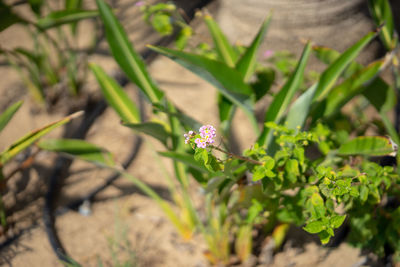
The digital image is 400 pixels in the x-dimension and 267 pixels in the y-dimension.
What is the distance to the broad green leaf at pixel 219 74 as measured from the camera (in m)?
0.78

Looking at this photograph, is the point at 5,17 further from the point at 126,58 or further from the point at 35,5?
the point at 126,58

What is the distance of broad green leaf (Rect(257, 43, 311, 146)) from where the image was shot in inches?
32.6

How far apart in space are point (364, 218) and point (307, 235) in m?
0.24

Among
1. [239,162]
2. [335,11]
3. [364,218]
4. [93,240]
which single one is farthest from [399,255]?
[93,240]

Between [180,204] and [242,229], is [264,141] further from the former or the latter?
[180,204]

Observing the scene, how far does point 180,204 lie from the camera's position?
1151 mm

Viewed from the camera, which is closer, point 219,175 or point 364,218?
point 219,175

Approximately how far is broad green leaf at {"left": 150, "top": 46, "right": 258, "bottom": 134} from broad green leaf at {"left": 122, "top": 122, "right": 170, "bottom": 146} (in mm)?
151

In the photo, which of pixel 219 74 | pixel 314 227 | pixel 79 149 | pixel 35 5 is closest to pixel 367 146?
pixel 314 227

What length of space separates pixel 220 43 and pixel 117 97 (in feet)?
1.05

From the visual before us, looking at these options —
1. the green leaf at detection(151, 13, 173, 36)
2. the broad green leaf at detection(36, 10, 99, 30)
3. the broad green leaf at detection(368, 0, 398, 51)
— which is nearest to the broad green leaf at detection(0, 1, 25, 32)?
the broad green leaf at detection(36, 10, 99, 30)

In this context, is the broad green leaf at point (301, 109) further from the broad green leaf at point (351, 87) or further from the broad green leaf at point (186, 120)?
the broad green leaf at point (186, 120)

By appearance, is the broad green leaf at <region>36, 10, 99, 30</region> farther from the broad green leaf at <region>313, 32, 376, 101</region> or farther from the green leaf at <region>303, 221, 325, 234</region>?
the green leaf at <region>303, 221, 325, 234</region>

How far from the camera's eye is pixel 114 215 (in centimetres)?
126
